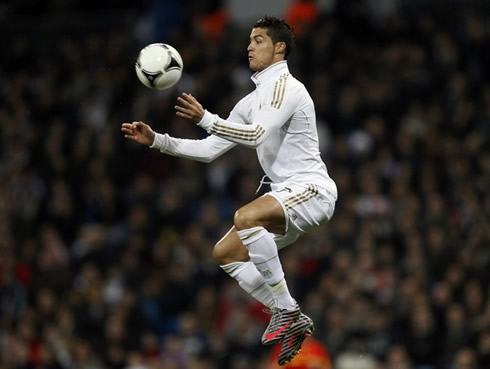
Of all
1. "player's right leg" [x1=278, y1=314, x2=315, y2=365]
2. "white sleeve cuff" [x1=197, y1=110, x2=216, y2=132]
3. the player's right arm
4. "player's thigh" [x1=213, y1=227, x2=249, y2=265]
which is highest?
"white sleeve cuff" [x1=197, y1=110, x2=216, y2=132]

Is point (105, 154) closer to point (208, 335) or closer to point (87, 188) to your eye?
point (87, 188)

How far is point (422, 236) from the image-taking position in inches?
490

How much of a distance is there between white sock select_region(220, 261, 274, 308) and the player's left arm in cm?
105

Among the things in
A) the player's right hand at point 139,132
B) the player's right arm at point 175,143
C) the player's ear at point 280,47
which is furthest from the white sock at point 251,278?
the player's ear at point 280,47

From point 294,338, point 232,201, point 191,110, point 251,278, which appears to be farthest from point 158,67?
point 232,201

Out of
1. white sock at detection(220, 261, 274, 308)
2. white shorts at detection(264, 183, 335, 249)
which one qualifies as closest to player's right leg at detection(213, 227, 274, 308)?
white sock at detection(220, 261, 274, 308)

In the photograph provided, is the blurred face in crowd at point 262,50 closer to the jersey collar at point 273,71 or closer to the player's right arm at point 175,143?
the jersey collar at point 273,71

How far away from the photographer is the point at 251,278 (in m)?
7.50

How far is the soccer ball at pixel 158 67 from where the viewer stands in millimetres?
7023

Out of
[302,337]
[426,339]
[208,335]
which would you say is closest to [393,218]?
[426,339]

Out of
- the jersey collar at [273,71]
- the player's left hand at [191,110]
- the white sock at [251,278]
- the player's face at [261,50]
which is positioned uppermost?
the player's face at [261,50]

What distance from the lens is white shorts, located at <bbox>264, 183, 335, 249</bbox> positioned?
7055 mm

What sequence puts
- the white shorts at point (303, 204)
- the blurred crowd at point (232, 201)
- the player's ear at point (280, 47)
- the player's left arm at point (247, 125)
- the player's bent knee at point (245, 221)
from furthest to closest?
the blurred crowd at point (232, 201)
the player's ear at point (280, 47)
the white shorts at point (303, 204)
the player's bent knee at point (245, 221)
the player's left arm at point (247, 125)

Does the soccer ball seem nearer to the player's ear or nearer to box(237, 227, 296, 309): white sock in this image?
the player's ear
